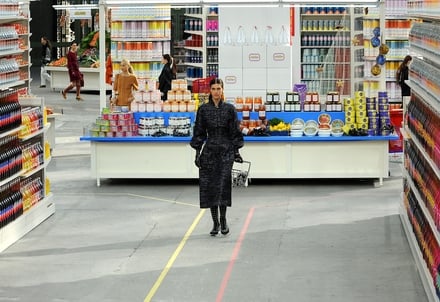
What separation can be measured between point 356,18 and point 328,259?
37.2ft

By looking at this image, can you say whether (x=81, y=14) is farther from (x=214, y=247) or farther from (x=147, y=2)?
(x=214, y=247)

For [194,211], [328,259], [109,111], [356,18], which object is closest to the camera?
[328,259]

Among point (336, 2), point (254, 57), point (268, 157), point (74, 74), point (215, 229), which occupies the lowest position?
point (215, 229)

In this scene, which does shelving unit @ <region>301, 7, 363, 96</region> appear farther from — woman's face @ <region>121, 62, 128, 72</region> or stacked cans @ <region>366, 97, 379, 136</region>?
stacked cans @ <region>366, 97, 379, 136</region>

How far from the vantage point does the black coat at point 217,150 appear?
12.4 metres

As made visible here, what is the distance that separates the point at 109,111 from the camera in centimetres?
1642

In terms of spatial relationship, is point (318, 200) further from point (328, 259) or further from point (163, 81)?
point (163, 81)

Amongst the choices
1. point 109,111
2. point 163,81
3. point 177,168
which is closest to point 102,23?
point 109,111

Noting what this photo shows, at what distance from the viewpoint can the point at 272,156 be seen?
1595 centimetres

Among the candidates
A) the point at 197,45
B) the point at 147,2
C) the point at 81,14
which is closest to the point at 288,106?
the point at 147,2

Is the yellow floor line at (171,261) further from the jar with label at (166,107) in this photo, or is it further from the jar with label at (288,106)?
the jar with label at (288,106)

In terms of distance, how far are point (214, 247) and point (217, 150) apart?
113cm

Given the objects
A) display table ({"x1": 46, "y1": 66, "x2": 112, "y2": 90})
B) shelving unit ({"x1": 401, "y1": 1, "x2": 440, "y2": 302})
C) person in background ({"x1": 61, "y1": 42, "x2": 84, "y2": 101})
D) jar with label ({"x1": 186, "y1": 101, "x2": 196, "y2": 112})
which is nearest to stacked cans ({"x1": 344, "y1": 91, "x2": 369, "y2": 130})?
jar with label ({"x1": 186, "y1": 101, "x2": 196, "y2": 112})

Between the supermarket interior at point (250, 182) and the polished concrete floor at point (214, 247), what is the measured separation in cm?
3
